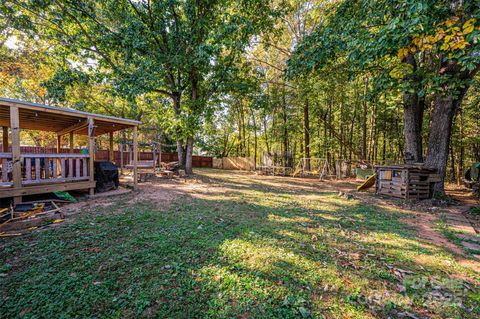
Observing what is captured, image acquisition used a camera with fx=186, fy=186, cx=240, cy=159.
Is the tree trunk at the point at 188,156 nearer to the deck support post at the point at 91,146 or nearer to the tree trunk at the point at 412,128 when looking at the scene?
the deck support post at the point at 91,146

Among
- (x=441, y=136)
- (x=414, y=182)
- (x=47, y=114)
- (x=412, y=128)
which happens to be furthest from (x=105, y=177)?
(x=441, y=136)

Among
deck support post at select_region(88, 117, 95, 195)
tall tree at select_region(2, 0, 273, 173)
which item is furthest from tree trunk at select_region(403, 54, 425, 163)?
deck support post at select_region(88, 117, 95, 195)

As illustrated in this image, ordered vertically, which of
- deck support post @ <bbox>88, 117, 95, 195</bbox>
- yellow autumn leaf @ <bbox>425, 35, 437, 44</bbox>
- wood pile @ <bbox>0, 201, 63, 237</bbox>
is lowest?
wood pile @ <bbox>0, 201, 63, 237</bbox>

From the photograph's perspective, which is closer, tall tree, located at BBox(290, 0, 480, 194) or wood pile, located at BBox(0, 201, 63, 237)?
wood pile, located at BBox(0, 201, 63, 237)

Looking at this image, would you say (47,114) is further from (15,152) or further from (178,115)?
(178,115)

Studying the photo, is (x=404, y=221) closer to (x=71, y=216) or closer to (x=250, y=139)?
(x=71, y=216)

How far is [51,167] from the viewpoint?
17.3 feet

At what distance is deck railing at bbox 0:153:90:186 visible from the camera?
4589mm

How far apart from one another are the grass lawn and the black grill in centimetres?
246

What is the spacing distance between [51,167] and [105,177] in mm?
1340

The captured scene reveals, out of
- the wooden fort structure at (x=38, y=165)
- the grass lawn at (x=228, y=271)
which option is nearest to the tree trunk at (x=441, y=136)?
the grass lawn at (x=228, y=271)

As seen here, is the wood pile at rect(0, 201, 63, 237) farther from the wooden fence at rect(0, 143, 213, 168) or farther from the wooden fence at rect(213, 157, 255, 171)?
the wooden fence at rect(213, 157, 255, 171)

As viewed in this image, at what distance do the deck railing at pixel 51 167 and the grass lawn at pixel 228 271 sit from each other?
1.96m

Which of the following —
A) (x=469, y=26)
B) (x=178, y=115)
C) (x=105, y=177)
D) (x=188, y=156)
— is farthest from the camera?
(x=188, y=156)
